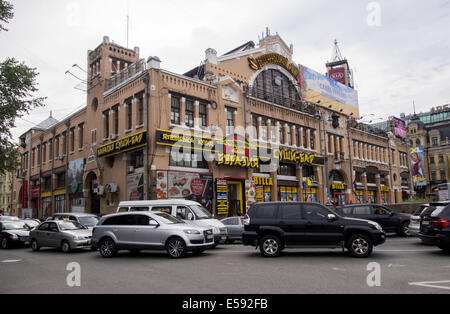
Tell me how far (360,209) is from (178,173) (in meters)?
11.6

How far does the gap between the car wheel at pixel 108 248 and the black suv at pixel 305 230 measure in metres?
4.79

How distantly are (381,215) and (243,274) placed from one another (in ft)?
36.7

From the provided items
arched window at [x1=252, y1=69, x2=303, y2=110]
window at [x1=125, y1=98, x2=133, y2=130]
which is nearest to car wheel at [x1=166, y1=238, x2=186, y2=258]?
window at [x1=125, y1=98, x2=133, y2=130]

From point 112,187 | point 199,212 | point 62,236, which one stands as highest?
point 112,187

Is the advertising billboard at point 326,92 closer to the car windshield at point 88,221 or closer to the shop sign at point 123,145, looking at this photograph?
the shop sign at point 123,145

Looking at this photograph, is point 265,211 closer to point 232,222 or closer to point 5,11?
point 232,222

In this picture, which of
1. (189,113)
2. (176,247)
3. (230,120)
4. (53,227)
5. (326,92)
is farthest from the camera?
(326,92)

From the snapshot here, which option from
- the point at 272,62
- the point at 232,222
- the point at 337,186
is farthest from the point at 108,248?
the point at 337,186

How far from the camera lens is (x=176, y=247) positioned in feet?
38.7

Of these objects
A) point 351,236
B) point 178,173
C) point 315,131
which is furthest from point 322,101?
point 351,236

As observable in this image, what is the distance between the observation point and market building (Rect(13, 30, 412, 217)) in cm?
2353

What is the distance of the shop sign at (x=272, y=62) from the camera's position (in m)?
30.9

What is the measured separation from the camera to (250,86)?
30.2 m
